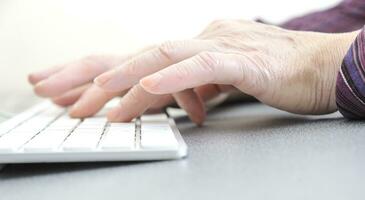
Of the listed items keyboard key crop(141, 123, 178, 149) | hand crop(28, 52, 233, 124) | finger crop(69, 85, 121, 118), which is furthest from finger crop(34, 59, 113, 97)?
keyboard key crop(141, 123, 178, 149)

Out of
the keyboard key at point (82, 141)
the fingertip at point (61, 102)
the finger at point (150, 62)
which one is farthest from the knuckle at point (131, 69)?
the fingertip at point (61, 102)

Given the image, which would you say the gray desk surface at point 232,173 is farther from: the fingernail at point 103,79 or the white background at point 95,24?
the white background at point 95,24

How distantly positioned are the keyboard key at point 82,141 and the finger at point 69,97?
38cm

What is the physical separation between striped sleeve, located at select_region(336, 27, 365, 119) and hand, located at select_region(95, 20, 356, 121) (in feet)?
0.12

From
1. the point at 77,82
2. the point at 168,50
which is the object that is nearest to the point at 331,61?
the point at 168,50

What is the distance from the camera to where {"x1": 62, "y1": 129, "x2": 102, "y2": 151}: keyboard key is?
408 millimetres

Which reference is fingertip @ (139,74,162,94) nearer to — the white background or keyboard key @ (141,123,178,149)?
keyboard key @ (141,123,178,149)

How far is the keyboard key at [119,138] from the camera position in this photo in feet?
1.35

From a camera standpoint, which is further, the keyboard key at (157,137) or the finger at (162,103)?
the finger at (162,103)

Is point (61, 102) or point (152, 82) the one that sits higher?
point (152, 82)

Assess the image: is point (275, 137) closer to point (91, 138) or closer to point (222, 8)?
point (91, 138)

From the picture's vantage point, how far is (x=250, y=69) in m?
0.54

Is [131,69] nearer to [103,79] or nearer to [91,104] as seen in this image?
[103,79]

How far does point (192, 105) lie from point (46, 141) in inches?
10.6
